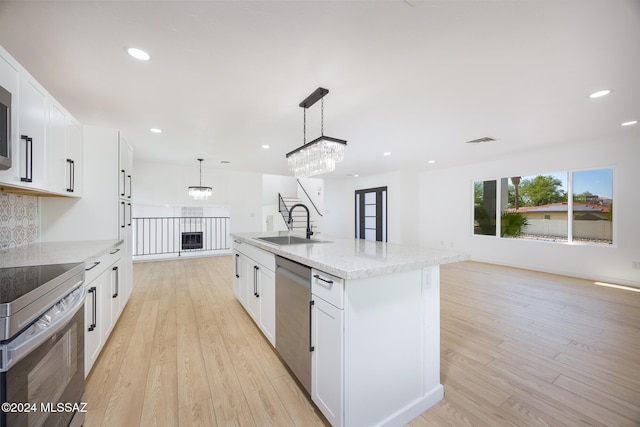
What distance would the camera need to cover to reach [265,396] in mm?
1721

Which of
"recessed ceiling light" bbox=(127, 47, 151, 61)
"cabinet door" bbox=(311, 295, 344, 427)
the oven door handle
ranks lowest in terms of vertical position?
"cabinet door" bbox=(311, 295, 344, 427)

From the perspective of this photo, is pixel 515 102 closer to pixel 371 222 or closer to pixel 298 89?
pixel 298 89

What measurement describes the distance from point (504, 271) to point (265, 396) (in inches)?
212

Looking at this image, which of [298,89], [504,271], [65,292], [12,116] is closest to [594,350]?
[504,271]

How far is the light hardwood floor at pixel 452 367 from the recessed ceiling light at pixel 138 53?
246cm

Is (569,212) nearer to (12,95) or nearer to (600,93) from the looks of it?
(600,93)

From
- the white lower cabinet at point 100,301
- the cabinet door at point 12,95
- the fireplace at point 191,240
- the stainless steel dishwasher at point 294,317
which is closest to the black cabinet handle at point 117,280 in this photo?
the white lower cabinet at point 100,301

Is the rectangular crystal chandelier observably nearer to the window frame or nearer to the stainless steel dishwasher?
the stainless steel dishwasher

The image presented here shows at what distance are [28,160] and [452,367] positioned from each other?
3.37 metres

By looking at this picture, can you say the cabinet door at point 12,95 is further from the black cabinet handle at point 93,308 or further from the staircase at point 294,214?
the staircase at point 294,214

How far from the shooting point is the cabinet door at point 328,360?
52.3 inches

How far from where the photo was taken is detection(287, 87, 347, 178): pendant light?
8.09 ft

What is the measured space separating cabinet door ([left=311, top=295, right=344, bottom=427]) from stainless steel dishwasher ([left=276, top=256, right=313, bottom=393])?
0.07 meters

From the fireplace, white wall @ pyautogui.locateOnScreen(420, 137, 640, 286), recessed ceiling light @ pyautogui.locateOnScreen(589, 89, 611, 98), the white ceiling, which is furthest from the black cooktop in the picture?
white wall @ pyautogui.locateOnScreen(420, 137, 640, 286)
